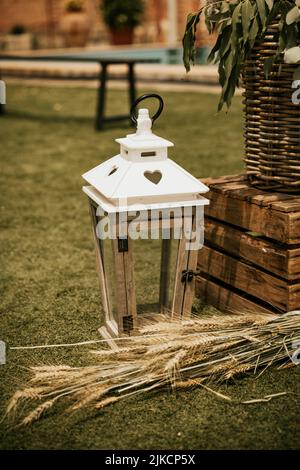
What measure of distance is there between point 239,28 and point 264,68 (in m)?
0.15

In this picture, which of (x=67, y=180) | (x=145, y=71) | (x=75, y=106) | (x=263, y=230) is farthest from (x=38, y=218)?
(x=145, y=71)

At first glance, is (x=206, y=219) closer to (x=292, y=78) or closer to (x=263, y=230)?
(x=263, y=230)

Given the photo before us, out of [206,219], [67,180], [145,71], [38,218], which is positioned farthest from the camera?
[145,71]

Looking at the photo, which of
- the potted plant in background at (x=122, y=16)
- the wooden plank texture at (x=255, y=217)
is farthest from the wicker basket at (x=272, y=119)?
the potted plant in background at (x=122, y=16)

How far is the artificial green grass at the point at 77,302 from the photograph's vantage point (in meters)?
1.72

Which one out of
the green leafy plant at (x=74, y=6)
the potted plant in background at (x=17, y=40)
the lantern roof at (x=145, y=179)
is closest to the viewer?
the lantern roof at (x=145, y=179)

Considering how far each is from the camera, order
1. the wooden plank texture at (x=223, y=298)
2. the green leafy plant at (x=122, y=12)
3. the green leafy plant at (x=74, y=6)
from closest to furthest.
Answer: the wooden plank texture at (x=223, y=298)
the green leafy plant at (x=122, y=12)
the green leafy plant at (x=74, y=6)

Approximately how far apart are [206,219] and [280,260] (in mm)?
460

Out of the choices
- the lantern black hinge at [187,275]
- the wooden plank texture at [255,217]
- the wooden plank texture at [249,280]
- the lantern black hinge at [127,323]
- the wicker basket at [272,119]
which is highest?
the wicker basket at [272,119]

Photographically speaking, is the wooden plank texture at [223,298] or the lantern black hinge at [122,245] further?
the wooden plank texture at [223,298]

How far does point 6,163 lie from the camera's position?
209 inches

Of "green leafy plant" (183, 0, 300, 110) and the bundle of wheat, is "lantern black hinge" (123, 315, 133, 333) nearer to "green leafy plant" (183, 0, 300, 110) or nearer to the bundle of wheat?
the bundle of wheat

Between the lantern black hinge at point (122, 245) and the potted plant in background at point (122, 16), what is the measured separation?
43.7ft

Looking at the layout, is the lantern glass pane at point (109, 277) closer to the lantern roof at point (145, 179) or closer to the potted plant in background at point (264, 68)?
the lantern roof at point (145, 179)
